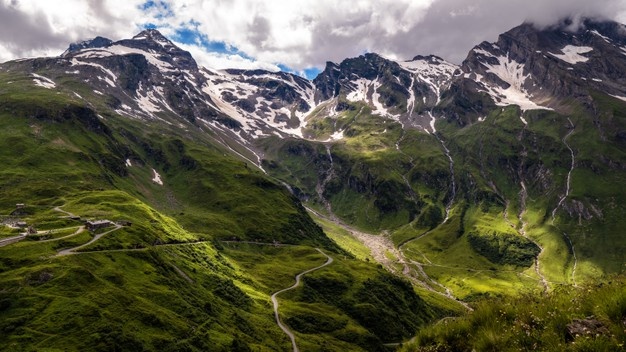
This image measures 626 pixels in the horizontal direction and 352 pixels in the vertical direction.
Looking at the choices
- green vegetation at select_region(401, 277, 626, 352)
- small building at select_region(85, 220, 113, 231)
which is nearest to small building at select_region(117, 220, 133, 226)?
small building at select_region(85, 220, 113, 231)

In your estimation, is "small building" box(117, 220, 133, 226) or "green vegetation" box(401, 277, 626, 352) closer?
"green vegetation" box(401, 277, 626, 352)

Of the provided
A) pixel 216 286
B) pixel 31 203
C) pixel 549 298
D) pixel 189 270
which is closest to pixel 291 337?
pixel 216 286

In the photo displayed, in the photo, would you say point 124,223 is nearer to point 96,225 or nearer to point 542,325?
point 96,225

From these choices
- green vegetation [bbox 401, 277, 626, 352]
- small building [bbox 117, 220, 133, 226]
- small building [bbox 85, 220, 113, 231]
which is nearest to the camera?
green vegetation [bbox 401, 277, 626, 352]

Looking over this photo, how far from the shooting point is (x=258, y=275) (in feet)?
583

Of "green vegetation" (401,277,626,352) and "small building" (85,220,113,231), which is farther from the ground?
"green vegetation" (401,277,626,352)

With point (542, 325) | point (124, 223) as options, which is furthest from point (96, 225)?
point (542, 325)

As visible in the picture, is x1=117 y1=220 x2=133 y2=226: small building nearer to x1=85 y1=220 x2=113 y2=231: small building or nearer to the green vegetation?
x1=85 y1=220 x2=113 y2=231: small building

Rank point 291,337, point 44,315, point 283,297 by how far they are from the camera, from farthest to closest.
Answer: point 283,297
point 291,337
point 44,315

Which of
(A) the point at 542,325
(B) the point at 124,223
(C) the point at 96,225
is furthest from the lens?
(B) the point at 124,223

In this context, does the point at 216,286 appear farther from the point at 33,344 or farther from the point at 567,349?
the point at 567,349

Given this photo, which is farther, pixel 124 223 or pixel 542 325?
pixel 124 223

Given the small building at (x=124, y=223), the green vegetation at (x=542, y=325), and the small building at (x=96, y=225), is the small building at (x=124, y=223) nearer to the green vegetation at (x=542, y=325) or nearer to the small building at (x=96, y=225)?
the small building at (x=96, y=225)

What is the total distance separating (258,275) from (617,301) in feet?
578
